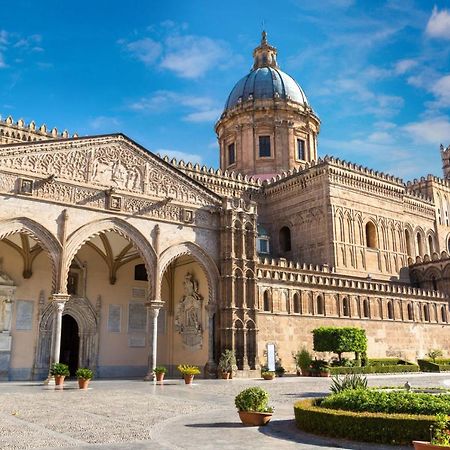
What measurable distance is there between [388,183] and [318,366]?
22.3m

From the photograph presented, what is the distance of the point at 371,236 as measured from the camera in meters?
44.6

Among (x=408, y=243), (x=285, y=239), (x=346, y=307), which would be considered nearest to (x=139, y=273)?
(x=346, y=307)

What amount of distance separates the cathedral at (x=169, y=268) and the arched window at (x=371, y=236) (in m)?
0.17

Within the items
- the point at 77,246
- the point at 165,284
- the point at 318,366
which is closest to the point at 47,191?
the point at 77,246

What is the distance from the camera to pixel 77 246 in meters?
23.7

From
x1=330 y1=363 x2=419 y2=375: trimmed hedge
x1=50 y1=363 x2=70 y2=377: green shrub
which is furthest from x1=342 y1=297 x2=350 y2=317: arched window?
x1=50 y1=363 x2=70 y2=377: green shrub

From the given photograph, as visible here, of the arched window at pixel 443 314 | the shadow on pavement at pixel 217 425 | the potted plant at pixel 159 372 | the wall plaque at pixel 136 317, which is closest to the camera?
the shadow on pavement at pixel 217 425

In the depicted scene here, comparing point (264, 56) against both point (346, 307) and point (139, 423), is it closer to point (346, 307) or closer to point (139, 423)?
point (346, 307)

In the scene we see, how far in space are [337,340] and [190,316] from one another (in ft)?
27.4

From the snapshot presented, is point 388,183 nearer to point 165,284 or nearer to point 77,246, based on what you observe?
point 165,284

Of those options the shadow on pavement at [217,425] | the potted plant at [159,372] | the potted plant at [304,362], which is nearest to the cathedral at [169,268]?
the potted plant at [159,372]

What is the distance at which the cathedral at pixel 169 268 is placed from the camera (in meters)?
24.0

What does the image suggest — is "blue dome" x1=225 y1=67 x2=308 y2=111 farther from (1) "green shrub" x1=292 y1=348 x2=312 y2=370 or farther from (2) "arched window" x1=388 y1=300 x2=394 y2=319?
(1) "green shrub" x1=292 y1=348 x2=312 y2=370

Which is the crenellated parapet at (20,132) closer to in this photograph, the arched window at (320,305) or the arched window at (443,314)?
the arched window at (320,305)
